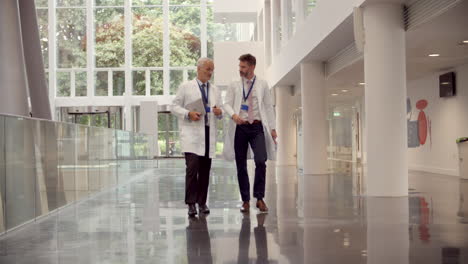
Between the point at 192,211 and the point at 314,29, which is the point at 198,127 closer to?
the point at 192,211

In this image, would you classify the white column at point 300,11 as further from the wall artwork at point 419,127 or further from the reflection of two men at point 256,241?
the reflection of two men at point 256,241

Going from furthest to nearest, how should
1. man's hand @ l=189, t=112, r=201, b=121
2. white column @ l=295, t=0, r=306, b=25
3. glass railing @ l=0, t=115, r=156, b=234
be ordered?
white column @ l=295, t=0, r=306, b=25, man's hand @ l=189, t=112, r=201, b=121, glass railing @ l=0, t=115, r=156, b=234

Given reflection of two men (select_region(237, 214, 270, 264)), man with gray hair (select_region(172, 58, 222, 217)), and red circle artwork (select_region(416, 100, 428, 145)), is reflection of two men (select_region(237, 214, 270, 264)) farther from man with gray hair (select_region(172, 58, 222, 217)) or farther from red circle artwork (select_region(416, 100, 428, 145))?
red circle artwork (select_region(416, 100, 428, 145))

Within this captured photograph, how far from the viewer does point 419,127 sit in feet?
71.1

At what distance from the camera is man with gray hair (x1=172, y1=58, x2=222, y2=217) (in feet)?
26.7

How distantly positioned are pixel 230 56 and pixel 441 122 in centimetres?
1712

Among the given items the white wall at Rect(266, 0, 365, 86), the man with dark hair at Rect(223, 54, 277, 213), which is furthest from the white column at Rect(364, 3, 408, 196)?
the man with dark hair at Rect(223, 54, 277, 213)

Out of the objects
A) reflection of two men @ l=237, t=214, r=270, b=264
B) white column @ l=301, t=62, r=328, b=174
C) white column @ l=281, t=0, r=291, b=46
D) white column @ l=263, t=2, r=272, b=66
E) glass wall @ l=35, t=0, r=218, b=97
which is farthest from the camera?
glass wall @ l=35, t=0, r=218, b=97

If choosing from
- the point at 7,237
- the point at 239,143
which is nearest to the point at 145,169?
the point at 239,143

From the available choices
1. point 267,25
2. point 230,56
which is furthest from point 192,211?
point 230,56

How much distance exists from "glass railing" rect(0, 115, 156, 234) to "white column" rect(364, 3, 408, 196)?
16.8 feet

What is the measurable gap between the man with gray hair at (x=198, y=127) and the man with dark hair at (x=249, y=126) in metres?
0.24

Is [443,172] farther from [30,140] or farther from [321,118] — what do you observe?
[30,140]

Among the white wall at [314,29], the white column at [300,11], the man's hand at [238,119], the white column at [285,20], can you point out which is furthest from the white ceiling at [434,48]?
the man's hand at [238,119]
